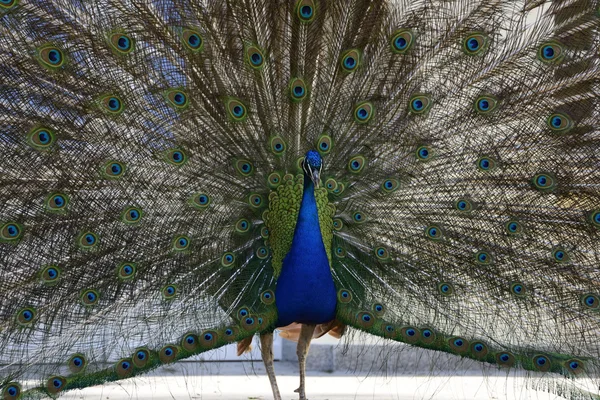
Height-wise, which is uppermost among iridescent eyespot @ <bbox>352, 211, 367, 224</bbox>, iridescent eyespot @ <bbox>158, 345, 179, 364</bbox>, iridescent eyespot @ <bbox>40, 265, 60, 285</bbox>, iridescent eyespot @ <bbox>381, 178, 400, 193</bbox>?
iridescent eyespot @ <bbox>381, 178, 400, 193</bbox>

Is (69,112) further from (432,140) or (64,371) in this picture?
(432,140)

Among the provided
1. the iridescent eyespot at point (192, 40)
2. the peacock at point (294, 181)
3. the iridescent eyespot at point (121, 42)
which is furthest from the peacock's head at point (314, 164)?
the iridescent eyespot at point (121, 42)

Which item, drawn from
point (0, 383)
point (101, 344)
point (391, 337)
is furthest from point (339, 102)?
point (0, 383)

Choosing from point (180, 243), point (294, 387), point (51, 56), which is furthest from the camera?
point (294, 387)

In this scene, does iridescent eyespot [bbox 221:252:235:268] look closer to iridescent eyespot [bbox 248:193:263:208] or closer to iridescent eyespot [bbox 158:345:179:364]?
iridescent eyespot [bbox 248:193:263:208]

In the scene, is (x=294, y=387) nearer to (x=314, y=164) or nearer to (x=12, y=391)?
(x=12, y=391)

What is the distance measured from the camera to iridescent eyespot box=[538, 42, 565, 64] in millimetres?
4035

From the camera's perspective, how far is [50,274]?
3.97 meters

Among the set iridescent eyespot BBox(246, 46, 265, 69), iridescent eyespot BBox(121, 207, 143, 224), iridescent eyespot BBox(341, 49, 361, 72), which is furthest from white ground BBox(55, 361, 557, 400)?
iridescent eyespot BBox(341, 49, 361, 72)

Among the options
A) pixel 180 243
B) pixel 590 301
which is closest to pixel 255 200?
pixel 180 243

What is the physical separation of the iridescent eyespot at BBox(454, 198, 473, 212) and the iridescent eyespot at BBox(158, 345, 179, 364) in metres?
1.60

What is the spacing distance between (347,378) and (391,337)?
3.30 meters

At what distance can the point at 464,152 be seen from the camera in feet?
13.8

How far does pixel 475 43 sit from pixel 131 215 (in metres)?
1.91
